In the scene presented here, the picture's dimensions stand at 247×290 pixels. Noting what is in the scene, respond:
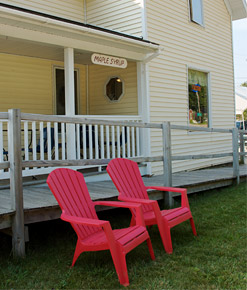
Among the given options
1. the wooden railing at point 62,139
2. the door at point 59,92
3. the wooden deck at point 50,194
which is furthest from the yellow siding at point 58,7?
the wooden deck at point 50,194

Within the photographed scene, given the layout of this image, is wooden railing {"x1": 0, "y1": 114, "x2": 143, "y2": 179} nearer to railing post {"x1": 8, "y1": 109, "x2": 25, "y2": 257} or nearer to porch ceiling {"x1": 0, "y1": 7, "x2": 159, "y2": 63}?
railing post {"x1": 8, "y1": 109, "x2": 25, "y2": 257}

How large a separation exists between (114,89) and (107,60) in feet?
5.21

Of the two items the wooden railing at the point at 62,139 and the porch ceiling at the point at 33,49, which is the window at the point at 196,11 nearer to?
the porch ceiling at the point at 33,49

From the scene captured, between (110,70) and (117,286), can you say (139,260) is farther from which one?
(110,70)

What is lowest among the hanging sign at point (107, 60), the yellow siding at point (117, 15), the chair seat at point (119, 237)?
the chair seat at point (119, 237)

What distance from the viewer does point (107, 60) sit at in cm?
739

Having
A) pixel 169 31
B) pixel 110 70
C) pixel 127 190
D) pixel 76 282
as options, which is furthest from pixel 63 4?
pixel 76 282

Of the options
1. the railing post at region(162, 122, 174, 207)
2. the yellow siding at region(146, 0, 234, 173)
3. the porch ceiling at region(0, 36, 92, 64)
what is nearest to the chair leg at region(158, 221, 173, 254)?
the railing post at region(162, 122, 174, 207)

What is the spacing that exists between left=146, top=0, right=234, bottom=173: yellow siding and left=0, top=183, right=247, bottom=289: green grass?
390 centimetres

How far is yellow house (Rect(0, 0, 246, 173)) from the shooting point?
6832mm

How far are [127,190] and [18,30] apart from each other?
10.7ft

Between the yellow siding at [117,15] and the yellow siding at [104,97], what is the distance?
91 centimetres

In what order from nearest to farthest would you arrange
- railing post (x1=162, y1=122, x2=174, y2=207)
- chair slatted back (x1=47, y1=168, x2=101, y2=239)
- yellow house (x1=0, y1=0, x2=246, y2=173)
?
chair slatted back (x1=47, y1=168, x2=101, y2=239), railing post (x1=162, y1=122, x2=174, y2=207), yellow house (x1=0, y1=0, x2=246, y2=173)

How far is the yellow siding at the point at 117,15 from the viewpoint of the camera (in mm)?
8516
